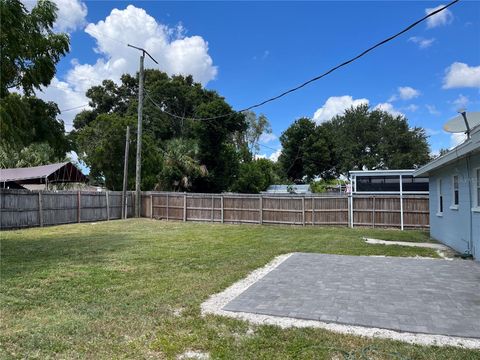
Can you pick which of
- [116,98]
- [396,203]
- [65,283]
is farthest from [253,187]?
[65,283]

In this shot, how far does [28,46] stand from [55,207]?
9945mm

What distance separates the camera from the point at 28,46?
9648 mm

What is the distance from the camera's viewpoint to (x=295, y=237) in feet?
45.3

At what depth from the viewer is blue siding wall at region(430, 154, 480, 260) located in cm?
911

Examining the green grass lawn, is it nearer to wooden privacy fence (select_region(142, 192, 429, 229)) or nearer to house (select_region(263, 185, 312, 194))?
wooden privacy fence (select_region(142, 192, 429, 229))

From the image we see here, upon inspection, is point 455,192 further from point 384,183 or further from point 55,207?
point 55,207

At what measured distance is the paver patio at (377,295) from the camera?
462 cm

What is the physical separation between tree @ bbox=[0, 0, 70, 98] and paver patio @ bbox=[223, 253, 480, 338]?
7520 millimetres

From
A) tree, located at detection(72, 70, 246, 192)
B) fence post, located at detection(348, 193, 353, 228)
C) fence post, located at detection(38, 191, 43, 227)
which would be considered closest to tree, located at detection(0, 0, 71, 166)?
fence post, located at detection(38, 191, 43, 227)

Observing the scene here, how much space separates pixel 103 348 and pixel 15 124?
742 cm

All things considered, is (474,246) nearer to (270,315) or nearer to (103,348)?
(270,315)

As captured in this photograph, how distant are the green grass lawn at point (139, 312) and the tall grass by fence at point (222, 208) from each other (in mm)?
7178

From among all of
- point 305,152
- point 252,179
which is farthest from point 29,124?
point 305,152

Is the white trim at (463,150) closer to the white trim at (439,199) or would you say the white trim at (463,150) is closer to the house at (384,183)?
the white trim at (439,199)
